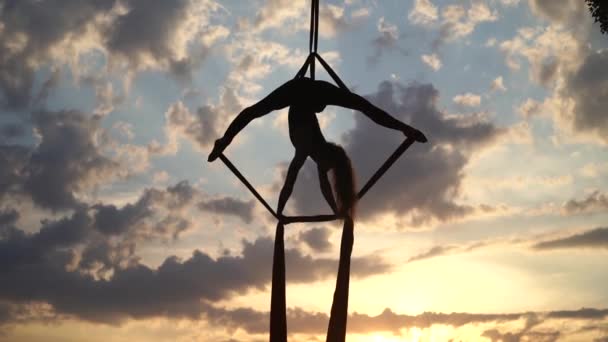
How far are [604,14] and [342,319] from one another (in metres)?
10.4

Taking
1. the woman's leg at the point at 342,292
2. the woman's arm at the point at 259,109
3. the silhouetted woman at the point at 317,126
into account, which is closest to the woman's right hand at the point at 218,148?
the woman's arm at the point at 259,109

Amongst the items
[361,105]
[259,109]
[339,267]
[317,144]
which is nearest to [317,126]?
[317,144]

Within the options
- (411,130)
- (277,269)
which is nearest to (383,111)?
(411,130)

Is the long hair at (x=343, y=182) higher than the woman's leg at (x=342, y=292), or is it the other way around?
the long hair at (x=343, y=182)

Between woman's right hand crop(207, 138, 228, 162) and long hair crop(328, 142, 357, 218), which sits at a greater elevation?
woman's right hand crop(207, 138, 228, 162)

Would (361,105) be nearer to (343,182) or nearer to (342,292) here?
(343,182)

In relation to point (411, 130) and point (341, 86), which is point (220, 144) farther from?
point (411, 130)

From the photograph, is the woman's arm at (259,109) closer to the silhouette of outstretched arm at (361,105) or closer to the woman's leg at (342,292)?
the silhouette of outstretched arm at (361,105)

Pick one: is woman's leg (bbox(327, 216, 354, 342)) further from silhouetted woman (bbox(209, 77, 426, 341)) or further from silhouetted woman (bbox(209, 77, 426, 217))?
silhouetted woman (bbox(209, 77, 426, 217))

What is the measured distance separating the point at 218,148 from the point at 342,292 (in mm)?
3216

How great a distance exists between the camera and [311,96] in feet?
37.0

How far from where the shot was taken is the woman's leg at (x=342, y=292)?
10.7 meters

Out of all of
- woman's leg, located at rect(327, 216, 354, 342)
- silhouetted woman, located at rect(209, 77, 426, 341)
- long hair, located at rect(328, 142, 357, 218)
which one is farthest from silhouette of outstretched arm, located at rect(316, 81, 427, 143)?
woman's leg, located at rect(327, 216, 354, 342)

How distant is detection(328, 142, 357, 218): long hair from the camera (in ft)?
37.4
